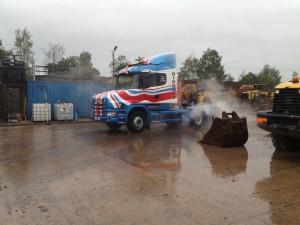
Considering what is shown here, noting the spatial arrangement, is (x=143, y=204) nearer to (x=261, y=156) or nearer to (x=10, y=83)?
(x=261, y=156)

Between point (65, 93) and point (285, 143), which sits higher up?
point (65, 93)

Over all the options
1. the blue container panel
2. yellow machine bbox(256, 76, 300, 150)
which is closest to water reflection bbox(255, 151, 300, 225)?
yellow machine bbox(256, 76, 300, 150)

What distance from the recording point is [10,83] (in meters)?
19.2

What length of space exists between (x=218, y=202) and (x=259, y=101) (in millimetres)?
24566

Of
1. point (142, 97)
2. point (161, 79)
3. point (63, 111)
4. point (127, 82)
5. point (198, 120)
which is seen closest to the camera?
point (142, 97)

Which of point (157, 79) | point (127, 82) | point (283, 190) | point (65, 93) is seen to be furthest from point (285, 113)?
point (65, 93)

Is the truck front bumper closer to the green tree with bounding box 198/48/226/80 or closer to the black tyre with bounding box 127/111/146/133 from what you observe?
the black tyre with bounding box 127/111/146/133

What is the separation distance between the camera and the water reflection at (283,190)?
4.49m

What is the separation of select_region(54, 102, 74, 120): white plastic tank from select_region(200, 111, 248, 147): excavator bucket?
1202cm

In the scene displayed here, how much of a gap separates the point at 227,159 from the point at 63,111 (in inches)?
541

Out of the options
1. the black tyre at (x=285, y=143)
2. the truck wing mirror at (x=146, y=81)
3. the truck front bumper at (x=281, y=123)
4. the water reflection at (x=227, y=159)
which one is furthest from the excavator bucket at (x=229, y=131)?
the truck wing mirror at (x=146, y=81)

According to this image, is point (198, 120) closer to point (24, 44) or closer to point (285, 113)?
point (285, 113)

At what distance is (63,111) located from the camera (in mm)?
19844

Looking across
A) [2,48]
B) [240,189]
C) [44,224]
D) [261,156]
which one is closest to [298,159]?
[261,156]
